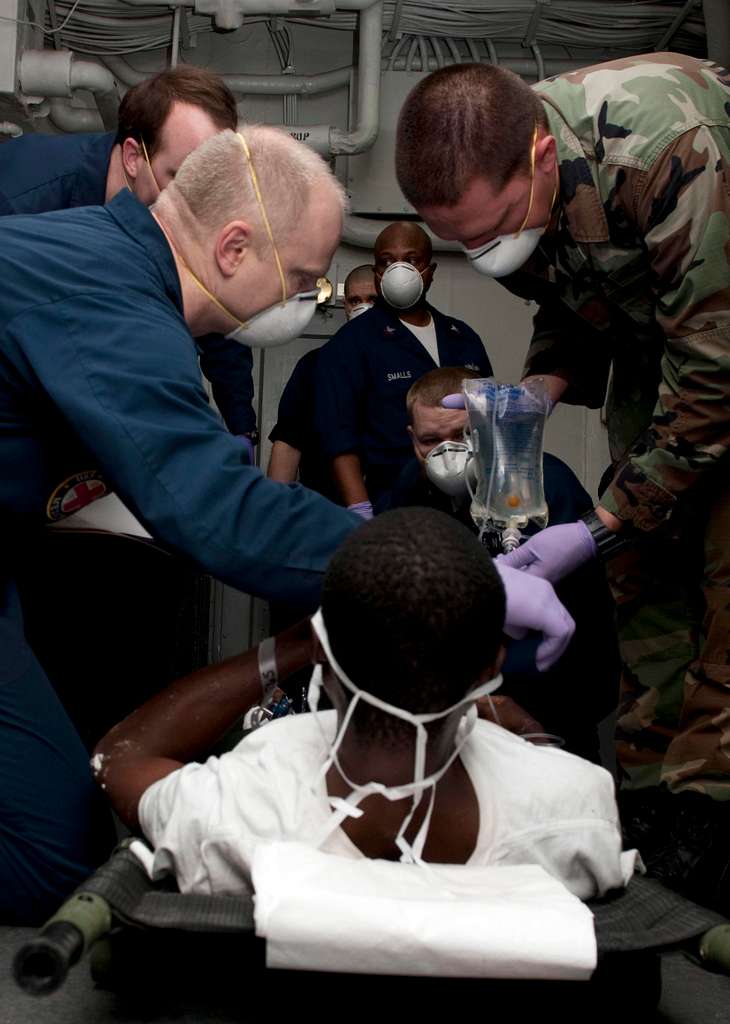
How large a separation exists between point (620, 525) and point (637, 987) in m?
0.98

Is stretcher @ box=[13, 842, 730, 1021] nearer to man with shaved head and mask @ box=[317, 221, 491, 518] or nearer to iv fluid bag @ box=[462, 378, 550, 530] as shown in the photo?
iv fluid bag @ box=[462, 378, 550, 530]

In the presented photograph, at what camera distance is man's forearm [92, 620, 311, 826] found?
1.32m

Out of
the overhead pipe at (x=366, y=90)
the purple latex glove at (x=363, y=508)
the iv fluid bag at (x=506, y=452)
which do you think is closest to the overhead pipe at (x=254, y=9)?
the overhead pipe at (x=366, y=90)

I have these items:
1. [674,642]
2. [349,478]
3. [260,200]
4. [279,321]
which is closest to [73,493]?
[279,321]

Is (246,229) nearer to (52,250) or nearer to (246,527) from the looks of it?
(52,250)

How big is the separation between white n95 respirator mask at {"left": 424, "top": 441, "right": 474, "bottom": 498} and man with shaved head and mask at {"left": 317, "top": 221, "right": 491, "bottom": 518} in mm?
772

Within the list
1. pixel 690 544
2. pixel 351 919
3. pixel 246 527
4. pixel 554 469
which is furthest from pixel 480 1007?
pixel 554 469

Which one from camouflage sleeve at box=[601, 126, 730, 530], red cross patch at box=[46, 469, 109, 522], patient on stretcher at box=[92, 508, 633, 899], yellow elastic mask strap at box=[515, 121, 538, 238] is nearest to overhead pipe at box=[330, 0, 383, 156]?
yellow elastic mask strap at box=[515, 121, 538, 238]

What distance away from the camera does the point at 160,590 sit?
219 centimetres

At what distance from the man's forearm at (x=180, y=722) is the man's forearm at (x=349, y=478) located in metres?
1.70

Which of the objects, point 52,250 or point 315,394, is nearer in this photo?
point 52,250

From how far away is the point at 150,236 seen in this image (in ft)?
5.36

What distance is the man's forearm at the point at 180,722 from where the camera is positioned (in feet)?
4.34

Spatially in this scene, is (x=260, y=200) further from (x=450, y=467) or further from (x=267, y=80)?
(x=267, y=80)
